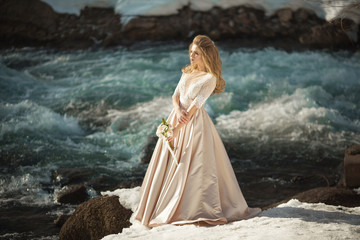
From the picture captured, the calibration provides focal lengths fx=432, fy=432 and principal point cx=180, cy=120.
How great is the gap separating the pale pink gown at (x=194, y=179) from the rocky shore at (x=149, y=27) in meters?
10.3

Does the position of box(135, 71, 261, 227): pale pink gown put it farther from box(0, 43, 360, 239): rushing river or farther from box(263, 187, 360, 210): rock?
box(0, 43, 360, 239): rushing river

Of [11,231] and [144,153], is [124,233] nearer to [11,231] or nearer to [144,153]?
[11,231]

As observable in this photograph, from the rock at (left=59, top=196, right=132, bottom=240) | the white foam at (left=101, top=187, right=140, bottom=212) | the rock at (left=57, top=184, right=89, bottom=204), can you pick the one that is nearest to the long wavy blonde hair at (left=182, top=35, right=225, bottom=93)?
the white foam at (left=101, top=187, right=140, bottom=212)

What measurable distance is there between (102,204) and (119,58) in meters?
9.05

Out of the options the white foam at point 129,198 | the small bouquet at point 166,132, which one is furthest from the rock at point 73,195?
the small bouquet at point 166,132

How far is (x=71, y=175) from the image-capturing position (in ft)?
21.9

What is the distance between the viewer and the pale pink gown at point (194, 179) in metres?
3.58

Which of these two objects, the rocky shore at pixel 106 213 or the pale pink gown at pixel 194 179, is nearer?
the pale pink gown at pixel 194 179

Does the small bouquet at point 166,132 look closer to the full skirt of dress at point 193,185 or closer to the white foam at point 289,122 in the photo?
the full skirt of dress at point 193,185

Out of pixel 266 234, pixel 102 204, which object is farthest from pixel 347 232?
pixel 102 204

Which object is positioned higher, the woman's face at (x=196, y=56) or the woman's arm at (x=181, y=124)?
the woman's face at (x=196, y=56)

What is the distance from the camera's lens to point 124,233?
11.9 ft

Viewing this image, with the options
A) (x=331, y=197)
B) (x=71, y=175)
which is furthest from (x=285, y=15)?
(x=331, y=197)

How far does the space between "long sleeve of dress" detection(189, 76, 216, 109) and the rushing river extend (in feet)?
8.48
